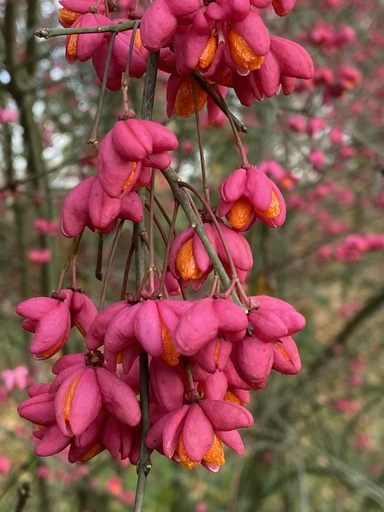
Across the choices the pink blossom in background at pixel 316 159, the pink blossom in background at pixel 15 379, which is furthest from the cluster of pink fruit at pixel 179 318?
the pink blossom in background at pixel 316 159

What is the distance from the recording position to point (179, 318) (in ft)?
2.58

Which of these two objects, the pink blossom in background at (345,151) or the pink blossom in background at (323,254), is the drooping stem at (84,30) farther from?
the pink blossom in background at (323,254)

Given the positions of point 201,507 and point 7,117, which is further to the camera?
point 201,507

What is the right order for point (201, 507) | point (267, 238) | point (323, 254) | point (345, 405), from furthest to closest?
point (345, 405) < point (323, 254) < point (201, 507) < point (267, 238)

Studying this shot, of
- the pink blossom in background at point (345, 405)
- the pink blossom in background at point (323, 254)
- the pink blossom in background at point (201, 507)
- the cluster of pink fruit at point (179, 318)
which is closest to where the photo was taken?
the cluster of pink fruit at point (179, 318)

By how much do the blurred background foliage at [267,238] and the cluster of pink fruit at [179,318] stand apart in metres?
1.65

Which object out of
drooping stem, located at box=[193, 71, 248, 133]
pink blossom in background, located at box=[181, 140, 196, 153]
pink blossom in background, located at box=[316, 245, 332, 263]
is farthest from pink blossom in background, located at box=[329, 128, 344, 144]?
drooping stem, located at box=[193, 71, 248, 133]

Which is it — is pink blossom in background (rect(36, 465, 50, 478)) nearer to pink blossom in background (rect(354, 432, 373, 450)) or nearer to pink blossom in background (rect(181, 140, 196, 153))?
pink blossom in background (rect(181, 140, 196, 153))

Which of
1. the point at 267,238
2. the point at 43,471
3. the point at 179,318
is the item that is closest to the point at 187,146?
the point at 267,238

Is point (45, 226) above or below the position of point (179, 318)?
below

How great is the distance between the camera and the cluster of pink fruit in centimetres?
77

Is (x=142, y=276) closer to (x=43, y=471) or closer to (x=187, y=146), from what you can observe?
(x=43, y=471)

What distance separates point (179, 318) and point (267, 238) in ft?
9.35

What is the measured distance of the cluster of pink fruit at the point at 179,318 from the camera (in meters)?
0.77
